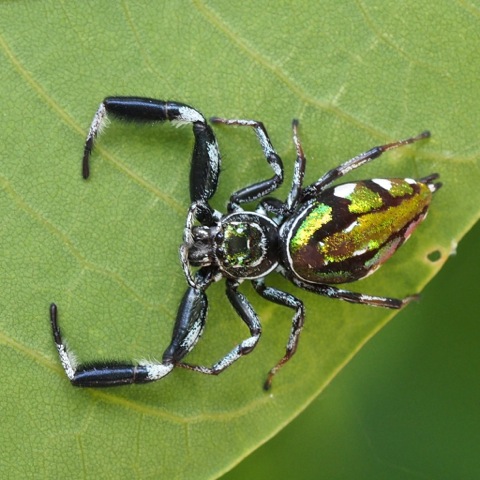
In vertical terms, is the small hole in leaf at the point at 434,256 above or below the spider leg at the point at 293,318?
above

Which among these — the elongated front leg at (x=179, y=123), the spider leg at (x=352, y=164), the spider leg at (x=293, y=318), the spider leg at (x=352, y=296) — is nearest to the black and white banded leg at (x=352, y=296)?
the spider leg at (x=352, y=296)

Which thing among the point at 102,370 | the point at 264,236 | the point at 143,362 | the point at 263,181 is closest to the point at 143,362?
the point at 143,362

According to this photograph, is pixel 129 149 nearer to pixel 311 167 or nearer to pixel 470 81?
pixel 311 167

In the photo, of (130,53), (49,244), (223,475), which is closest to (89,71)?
(130,53)

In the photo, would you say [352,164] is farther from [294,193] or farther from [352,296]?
[352,296]

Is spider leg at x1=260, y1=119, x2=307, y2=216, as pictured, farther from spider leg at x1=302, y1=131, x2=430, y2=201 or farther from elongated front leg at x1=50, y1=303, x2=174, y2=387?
elongated front leg at x1=50, y1=303, x2=174, y2=387

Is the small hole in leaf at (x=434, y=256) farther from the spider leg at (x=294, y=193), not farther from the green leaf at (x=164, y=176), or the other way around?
the spider leg at (x=294, y=193)
